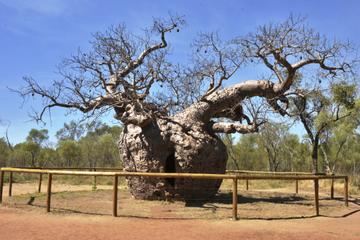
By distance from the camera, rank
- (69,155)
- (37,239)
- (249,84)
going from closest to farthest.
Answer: (37,239), (249,84), (69,155)

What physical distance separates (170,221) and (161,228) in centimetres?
79

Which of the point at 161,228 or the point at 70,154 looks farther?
the point at 70,154

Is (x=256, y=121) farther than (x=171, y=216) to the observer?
Yes

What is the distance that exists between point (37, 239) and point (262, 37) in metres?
7.90

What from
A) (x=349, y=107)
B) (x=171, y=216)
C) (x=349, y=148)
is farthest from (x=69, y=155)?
(x=171, y=216)

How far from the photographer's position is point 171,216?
8727 mm

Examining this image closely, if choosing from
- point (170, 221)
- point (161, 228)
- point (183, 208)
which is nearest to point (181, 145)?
point (183, 208)

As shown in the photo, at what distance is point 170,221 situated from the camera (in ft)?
26.5

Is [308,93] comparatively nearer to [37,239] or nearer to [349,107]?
[37,239]

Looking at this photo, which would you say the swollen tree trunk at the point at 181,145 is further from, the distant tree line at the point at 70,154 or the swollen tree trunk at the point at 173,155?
the distant tree line at the point at 70,154

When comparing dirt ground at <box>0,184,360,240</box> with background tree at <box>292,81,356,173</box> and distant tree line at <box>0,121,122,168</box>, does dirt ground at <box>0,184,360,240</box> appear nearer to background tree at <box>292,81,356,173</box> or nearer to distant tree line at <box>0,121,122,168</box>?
background tree at <box>292,81,356,173</box>

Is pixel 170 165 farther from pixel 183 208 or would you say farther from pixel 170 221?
pixel 170 221

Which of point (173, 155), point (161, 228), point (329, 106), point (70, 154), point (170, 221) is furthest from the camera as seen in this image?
point (70, 154)

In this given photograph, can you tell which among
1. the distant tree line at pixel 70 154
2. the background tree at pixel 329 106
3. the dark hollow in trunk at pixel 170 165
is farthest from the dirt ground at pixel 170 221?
the distant tree line at pixel 70 154
